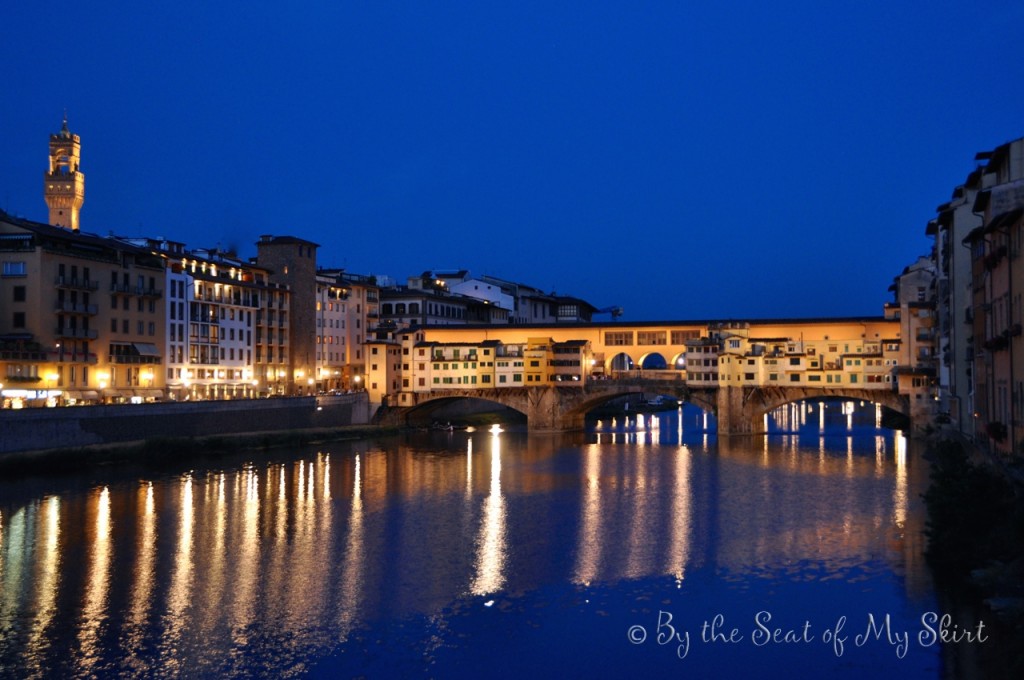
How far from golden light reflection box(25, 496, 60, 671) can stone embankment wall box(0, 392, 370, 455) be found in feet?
30.2

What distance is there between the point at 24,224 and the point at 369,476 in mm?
21205

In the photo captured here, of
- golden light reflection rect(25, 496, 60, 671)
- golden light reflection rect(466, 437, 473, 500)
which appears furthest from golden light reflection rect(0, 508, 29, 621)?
golden light reflection rect(466, 437, 473, 500)

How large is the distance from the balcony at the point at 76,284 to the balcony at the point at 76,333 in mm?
1979

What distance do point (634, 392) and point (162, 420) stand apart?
2702 cm

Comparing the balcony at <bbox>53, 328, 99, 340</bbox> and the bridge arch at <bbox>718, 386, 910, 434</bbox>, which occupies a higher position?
the balcony at <bbox>53, 328, 99, 340</bbox>

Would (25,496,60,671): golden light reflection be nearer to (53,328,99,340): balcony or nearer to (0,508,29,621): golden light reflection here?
(0,508,29,621): golden light reflection

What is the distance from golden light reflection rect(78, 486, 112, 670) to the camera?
1767cm

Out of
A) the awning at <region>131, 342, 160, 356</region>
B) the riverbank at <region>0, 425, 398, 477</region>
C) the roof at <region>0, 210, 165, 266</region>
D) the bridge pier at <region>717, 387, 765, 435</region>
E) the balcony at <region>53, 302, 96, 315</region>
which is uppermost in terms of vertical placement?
the roof at <region>0, 210, 165, 266</region>

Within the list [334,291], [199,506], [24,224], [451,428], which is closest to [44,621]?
[199,506]

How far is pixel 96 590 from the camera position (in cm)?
2144

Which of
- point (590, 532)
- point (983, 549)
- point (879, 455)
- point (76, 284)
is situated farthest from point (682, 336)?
point (983, 549)

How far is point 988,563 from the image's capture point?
740 inches

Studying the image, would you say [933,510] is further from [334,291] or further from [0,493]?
[334,291]

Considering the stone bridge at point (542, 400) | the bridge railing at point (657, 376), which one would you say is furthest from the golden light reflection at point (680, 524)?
the stone bridge at point (542, 400)
